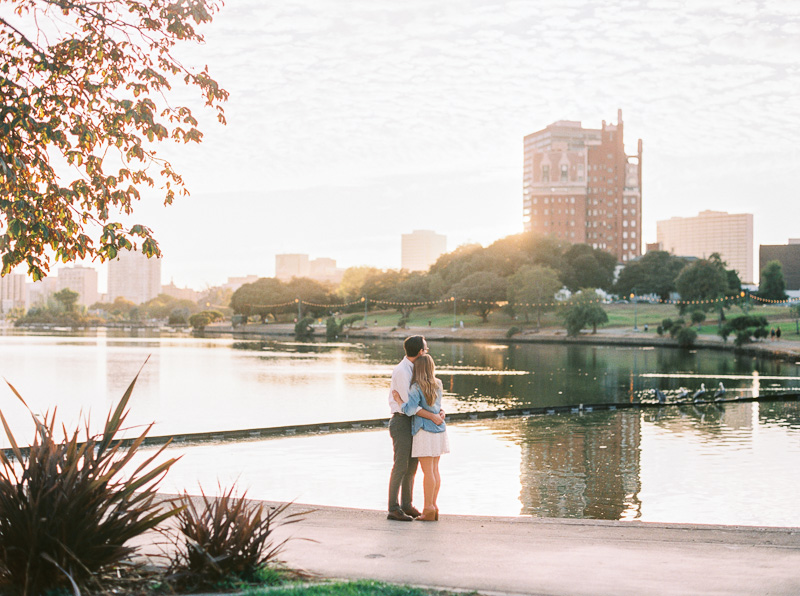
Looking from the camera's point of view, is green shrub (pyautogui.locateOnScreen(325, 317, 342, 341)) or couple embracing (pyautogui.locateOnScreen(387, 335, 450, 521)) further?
green shrub (pyautogui.locateOnScreen(325, 317, 342, 341))

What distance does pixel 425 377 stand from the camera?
8914 millimetres

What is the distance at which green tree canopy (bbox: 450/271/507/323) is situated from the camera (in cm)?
12271

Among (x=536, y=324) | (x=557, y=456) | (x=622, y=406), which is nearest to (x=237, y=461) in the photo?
(x=557, y=456)

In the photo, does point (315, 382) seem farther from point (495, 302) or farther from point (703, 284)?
point (495, 302)

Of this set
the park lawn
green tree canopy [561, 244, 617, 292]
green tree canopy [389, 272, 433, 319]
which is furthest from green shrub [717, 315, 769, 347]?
green tree canopy [389, 272, 433, 319]

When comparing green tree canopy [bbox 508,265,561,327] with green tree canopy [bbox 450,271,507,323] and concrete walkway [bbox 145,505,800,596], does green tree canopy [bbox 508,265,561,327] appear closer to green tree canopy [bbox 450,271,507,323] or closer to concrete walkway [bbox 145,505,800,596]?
green tree canopy [bbox 450,271,507,323]

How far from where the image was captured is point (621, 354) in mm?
75438

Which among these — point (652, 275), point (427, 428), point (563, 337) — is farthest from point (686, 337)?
point (427, 428)

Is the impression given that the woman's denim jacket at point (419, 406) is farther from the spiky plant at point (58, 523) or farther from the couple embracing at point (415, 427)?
the spiky plant at point (58, 523)

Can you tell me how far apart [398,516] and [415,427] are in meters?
0.99

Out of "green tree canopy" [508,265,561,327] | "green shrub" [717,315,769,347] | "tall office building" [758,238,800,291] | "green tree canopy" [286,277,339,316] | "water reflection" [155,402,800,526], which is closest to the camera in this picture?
"water reflection" [155,402,800,526]

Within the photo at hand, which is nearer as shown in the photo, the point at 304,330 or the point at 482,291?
the point at 482,291

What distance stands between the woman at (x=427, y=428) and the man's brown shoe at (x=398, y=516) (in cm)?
20

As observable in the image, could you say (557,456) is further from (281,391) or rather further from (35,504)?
(281,391)
